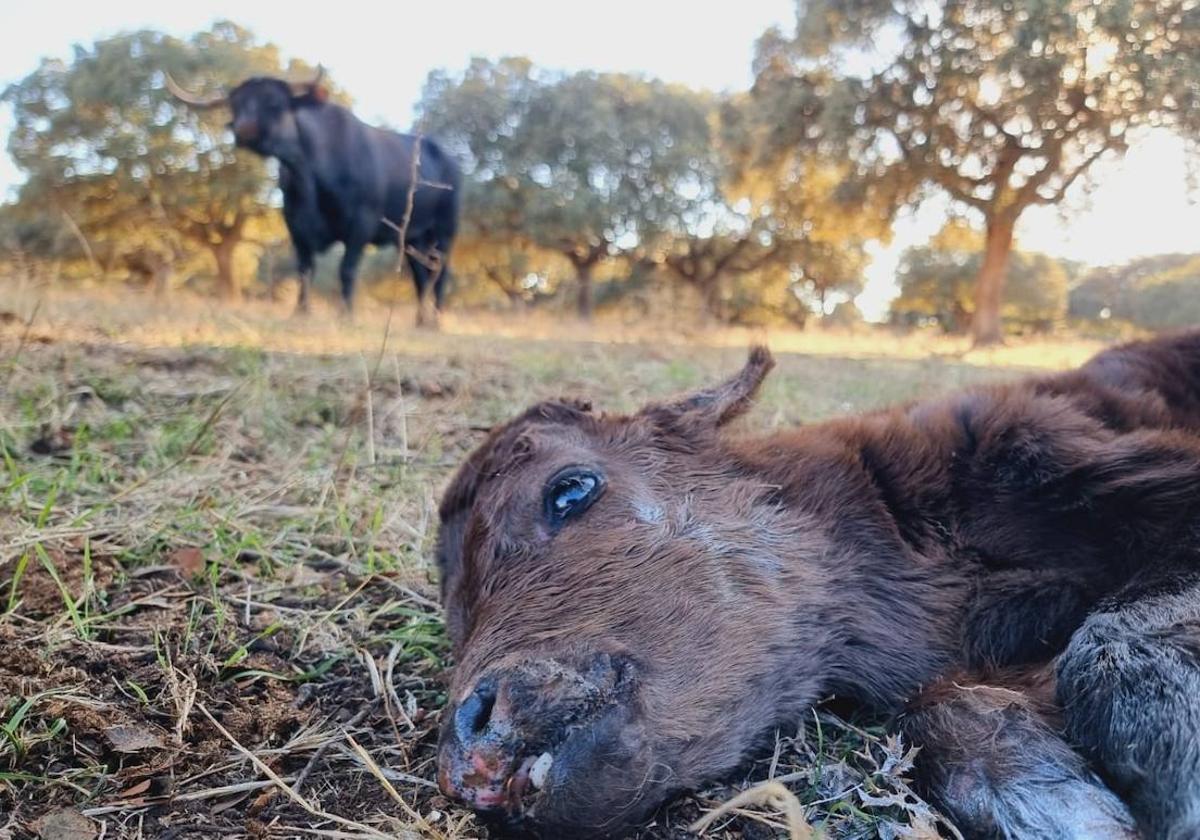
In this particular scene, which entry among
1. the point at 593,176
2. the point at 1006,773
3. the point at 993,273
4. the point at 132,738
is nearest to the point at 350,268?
the point at 132,738

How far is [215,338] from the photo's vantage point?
7.32 meters

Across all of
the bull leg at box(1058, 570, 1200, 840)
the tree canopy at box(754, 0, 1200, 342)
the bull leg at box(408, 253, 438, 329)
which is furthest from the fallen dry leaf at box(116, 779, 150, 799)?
the tree canopy at box(754, 0, 1200, 342)

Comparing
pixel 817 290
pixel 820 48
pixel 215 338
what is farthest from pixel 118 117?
pixel 817 290

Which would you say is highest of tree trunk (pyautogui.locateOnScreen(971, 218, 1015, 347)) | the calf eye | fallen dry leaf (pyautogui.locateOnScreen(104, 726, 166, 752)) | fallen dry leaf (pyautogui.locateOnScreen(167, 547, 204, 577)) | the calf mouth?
tree trunk (pyautogui.locateOnScreen(971, 218, 1015, 347))

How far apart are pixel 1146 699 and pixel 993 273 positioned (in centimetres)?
2546

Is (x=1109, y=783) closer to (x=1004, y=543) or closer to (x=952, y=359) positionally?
(x=1004, y=543)

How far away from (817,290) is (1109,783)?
44304 millimetres

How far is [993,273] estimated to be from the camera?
24.7 metres

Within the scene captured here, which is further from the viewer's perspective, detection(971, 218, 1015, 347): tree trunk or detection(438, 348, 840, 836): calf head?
detection(971, 218, 1015, 347): tree trunk

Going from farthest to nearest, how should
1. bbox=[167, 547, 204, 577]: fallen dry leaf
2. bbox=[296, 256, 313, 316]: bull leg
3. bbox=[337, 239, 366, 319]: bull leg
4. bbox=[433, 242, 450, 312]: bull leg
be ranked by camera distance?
bbox=[433, 242, 450, 312]: bull leg
bbox=[337, 239, 366, 319]: bull leg
bbox=[296, 256, 313, 316]: bull leg
bbox=[167, 547, 204, 577]: fallen dry leaf

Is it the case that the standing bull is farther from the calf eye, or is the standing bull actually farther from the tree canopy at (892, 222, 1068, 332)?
the tree canopy at (892, 222, 1068, 332)

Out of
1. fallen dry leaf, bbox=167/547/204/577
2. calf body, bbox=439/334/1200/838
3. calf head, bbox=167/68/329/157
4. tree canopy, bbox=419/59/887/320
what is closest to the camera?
calf body, bbox=439/334/1200/838

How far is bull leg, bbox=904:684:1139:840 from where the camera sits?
1812 millimetres

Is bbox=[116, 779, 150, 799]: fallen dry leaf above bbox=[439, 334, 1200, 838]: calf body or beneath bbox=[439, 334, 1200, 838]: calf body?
beneath
